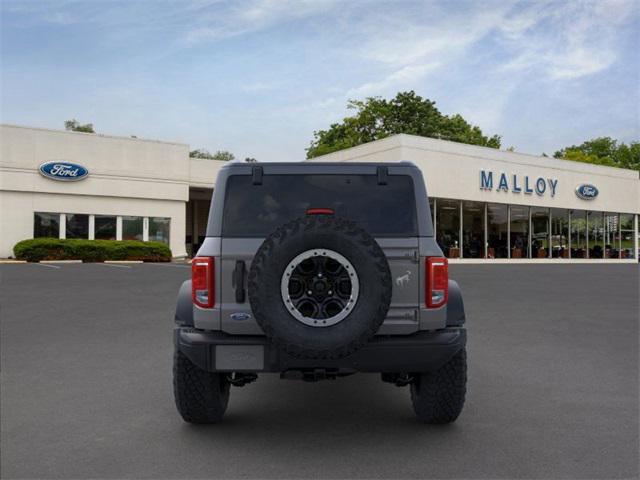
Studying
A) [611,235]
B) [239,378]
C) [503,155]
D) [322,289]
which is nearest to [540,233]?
[503,155]

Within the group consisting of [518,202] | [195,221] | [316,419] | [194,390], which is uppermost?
[518,202]

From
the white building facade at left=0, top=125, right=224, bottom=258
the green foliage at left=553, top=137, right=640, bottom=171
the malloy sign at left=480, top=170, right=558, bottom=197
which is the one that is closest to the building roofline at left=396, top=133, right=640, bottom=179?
the malloy sign at left=480, top=170, right=558, bottom=197

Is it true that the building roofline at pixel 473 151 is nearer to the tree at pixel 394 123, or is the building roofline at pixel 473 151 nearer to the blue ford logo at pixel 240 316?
the tree at pixel 394 123

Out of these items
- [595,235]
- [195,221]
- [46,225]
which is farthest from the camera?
[595,235]

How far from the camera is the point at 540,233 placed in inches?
1725

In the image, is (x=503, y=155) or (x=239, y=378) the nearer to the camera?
(x=239, y=378)

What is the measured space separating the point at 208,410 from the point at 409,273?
1.82 meters

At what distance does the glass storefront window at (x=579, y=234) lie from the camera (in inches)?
1813

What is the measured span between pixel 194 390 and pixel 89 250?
30948 mm

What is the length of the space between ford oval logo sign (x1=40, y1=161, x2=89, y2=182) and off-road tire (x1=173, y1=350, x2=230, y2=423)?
33825 mm

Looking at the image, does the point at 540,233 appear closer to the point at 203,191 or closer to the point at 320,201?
the point at 203,191

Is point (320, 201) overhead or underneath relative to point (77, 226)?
underneath

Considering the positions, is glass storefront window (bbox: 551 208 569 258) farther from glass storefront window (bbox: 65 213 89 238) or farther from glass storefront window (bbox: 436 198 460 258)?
glass storefront window (bbox: 65 213 89 238)

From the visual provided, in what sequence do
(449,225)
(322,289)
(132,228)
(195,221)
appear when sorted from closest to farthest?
(322,289)
(132,228)
(449,225)
(195,221)
